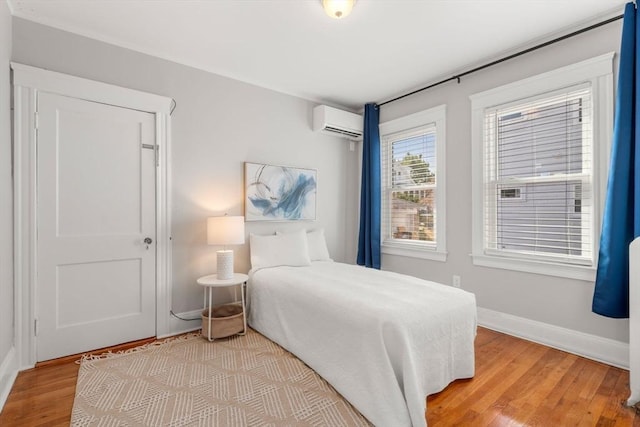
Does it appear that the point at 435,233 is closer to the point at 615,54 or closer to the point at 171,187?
the point at 615,54

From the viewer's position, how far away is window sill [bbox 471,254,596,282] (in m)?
2.40

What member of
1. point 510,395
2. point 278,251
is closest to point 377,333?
point 510,395

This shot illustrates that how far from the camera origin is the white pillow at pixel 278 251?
3.15 m

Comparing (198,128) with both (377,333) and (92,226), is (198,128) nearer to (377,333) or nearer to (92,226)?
(92,226)

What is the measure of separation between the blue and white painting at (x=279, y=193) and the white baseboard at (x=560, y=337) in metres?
2.19

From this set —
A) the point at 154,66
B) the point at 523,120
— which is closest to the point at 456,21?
the point at 523,120

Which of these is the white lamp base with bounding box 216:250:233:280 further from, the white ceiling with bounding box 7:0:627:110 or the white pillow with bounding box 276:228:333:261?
the white ceiling with bounding box 7:0:627:110

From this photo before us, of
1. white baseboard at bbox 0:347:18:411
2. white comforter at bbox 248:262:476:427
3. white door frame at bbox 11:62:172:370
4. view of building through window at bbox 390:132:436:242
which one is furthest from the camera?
view of building through window at bbox 390:132:436:242

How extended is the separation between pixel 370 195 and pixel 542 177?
1825 mm

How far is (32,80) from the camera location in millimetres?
2256

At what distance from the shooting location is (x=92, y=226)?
8.16 ft

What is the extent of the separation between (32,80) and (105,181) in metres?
0.83

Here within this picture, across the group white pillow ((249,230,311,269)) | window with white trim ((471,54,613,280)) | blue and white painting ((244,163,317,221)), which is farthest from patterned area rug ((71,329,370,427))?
window with white trim ((471,54,613,280))

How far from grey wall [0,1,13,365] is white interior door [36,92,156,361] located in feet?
0.54
